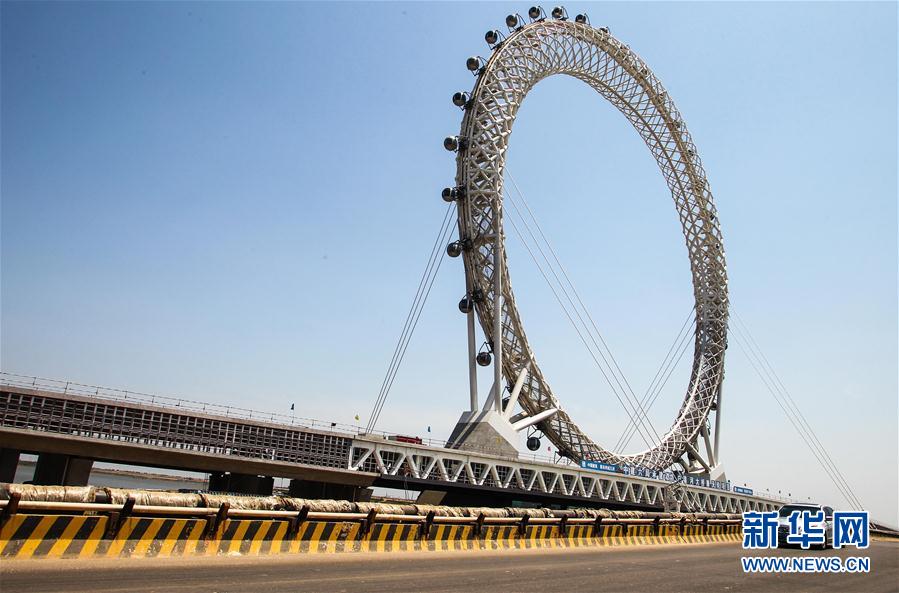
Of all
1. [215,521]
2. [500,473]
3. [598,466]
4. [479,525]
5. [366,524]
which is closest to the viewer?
[215,521]

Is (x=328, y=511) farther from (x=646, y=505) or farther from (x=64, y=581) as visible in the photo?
(x=646, y=505)

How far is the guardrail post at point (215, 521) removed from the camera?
46.4ft

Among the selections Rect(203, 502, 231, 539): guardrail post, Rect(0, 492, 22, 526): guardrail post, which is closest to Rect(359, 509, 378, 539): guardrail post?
Rect(203, 502, 231, 539): guardrail post

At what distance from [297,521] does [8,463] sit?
2746 cm

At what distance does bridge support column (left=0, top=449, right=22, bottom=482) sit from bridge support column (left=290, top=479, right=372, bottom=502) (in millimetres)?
16262

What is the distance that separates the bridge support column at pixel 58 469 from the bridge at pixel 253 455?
0.05 meters

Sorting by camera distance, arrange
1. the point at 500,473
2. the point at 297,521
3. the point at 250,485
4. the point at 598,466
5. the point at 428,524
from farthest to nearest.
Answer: the point at 598,466 → the point at 500,473 → the point at 250,485 → the point at 428,524 → the point at 297,521

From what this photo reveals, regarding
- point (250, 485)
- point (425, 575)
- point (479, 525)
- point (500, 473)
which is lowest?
point (250, 485)

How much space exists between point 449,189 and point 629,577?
125 feet

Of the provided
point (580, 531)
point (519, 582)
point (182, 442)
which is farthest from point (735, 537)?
point (182, 442)

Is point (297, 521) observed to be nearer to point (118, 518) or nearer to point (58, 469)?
point (118, 518)

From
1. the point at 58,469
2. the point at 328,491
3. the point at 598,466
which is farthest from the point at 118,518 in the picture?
the point at 598,466

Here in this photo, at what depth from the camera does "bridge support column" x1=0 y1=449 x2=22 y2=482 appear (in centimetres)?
3476

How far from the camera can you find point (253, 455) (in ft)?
130
